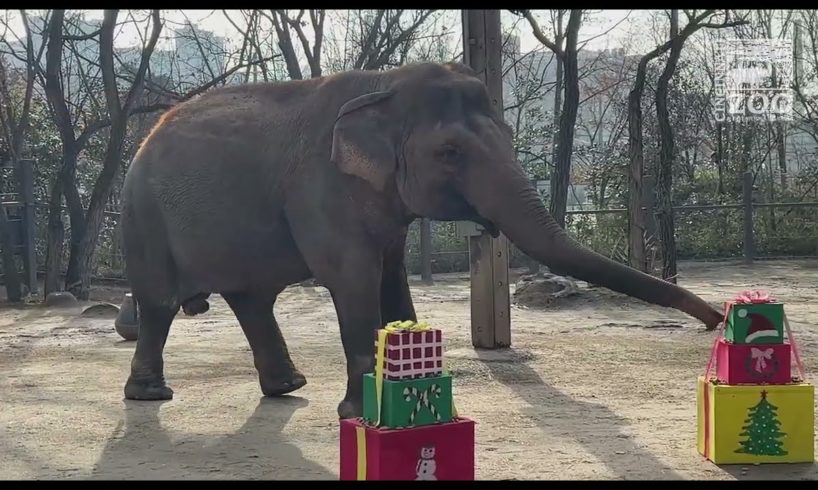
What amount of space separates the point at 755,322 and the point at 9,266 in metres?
12.2

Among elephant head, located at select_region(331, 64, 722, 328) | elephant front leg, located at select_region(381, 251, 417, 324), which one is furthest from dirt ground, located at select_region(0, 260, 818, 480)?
elephant head, located at select_region(331, 64, 722, 328)

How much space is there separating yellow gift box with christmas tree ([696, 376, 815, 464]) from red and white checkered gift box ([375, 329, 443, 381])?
140 cm

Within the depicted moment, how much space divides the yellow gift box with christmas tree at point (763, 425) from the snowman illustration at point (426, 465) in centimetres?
138

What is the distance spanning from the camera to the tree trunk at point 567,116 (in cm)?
1444

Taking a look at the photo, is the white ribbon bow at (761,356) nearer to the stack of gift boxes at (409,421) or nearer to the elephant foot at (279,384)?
the stack of gift boxes at (409,421)

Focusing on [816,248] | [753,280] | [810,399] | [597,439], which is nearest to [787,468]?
[810,399]

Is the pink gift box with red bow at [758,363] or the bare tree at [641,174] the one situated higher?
the bare tree at [641,174]

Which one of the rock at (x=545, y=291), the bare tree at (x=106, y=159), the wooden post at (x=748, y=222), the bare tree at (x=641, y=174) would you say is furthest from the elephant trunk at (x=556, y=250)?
the wooden post at (x=748, y=222)

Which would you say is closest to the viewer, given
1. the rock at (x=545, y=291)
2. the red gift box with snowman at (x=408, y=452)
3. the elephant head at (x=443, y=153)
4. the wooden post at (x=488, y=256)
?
the red gift box with snowman at (x=408, y=452)

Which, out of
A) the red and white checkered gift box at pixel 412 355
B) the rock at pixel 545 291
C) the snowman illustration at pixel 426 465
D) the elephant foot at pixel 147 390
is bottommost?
the elephant foot at pixel 147 390

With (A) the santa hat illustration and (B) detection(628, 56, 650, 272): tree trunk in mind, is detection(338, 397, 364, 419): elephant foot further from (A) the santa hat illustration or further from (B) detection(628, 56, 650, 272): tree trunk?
(B) detection(628, 56, 650, 272): tree trunk

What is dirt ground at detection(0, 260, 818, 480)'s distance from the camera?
456 cm

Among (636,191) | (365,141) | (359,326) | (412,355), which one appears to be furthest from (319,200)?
(636,191)

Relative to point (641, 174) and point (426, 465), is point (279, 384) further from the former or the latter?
point (641, 174)
